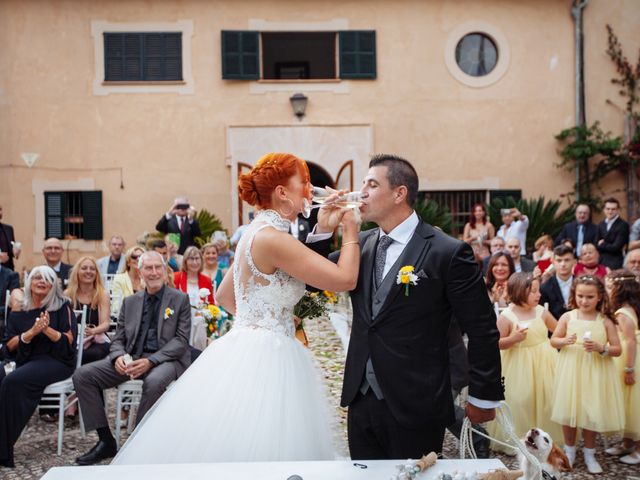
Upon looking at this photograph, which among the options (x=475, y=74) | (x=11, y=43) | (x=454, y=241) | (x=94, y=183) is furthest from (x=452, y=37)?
(x=454, y=241)

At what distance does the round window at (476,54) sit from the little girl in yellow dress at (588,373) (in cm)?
1060

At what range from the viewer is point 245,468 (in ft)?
7.99

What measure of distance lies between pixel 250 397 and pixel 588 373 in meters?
3.18

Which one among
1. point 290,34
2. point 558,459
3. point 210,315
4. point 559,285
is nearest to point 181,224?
point 290,34

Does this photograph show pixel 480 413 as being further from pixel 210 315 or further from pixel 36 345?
pixel 36 345

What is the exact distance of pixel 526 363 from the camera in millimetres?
5570

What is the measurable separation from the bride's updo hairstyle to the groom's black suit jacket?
0.66 metres

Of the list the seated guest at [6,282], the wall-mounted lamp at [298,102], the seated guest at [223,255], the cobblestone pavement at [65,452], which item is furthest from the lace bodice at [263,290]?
the wall-mounted lamp at [298,102]

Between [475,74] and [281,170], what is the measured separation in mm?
12901

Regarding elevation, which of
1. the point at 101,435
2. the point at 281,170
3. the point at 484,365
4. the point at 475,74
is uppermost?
the point at 475,74

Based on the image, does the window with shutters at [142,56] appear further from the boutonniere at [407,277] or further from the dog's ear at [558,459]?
the boutonniere at [407,277]

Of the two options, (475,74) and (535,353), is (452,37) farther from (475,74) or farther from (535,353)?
(535,353)

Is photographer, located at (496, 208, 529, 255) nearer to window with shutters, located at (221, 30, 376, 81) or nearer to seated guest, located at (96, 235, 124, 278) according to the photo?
window with shutters, located at (221, 30, 376, 81)

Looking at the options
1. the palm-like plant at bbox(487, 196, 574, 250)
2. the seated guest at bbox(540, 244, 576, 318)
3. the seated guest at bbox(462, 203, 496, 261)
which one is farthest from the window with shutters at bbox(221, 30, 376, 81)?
the seated guest at bbox(540, 244, 576, 318)
